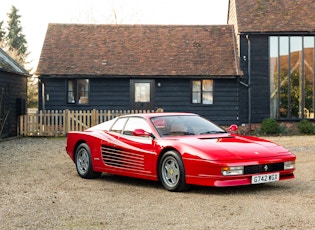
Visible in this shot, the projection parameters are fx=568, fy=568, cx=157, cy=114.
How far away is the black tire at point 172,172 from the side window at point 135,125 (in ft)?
3.24

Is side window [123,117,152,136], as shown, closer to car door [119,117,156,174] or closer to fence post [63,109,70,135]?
car door [119,117,156,174]

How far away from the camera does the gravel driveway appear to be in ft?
22.0

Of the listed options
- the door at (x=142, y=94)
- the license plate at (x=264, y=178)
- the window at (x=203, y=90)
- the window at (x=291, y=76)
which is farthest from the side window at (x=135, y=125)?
the window at (x=291, y=76)

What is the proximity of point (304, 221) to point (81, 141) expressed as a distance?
5798mm

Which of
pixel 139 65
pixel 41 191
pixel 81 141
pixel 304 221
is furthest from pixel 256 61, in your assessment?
pixel 304 221

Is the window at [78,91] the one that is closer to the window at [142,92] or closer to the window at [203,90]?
the window at [142,92]

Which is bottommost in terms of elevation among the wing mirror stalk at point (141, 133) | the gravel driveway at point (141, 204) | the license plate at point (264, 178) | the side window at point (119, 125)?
the gravel driveway at point (141, 204)

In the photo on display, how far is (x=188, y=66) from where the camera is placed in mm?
28031

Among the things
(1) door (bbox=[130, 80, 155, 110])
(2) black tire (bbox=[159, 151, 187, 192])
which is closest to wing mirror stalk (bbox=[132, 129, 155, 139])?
(2) black tire (bbox=[159, 151, 187, 192])

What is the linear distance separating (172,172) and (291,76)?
65.5ft

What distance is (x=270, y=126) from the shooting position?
88.1 ft

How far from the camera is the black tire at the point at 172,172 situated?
9055 mm

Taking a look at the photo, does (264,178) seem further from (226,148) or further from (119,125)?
(119,125)

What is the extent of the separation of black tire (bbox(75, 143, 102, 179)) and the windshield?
166 cm
